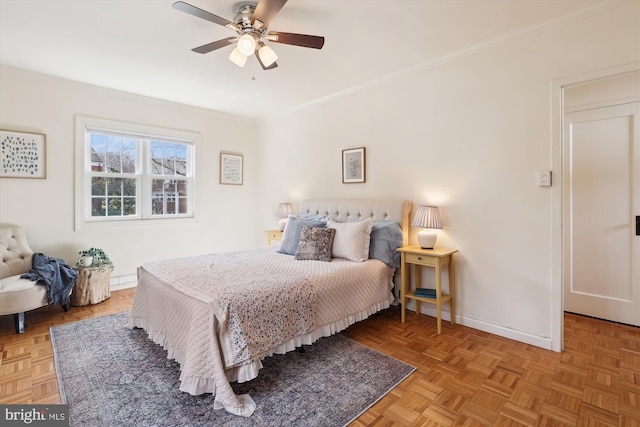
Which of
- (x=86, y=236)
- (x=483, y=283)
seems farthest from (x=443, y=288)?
(x=86, y=236)

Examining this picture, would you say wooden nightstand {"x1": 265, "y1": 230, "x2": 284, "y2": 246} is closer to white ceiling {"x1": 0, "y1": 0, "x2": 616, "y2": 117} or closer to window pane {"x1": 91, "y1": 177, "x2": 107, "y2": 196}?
white ceiling {"x1": 0, "y1": 0, "x2": 616, "y2": 117}

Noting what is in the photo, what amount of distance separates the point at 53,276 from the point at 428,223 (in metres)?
3.65

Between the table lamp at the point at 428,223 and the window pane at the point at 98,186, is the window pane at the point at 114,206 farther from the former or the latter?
the table lamp at the point at 428,223

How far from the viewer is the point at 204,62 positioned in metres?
3.08

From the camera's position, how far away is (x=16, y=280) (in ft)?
9.48

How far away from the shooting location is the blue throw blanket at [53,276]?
2947mm

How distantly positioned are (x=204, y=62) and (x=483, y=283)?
3410mm

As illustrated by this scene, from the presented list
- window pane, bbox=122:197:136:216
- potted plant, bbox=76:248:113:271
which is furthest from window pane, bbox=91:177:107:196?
potted plant, bbox=76:248:113:271

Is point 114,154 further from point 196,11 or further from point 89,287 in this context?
point 196,11

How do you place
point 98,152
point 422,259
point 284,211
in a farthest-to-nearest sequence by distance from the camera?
point 284,211 → point 98,152 → point 422,259

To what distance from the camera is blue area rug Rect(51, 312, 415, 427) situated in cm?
170

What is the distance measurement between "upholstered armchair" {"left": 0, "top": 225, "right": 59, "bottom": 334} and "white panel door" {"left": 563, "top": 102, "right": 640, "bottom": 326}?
17.1 ft

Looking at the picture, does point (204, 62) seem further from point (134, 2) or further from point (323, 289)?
point (323, 289)

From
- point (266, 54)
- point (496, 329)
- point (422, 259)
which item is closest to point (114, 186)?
point (266, 54)
